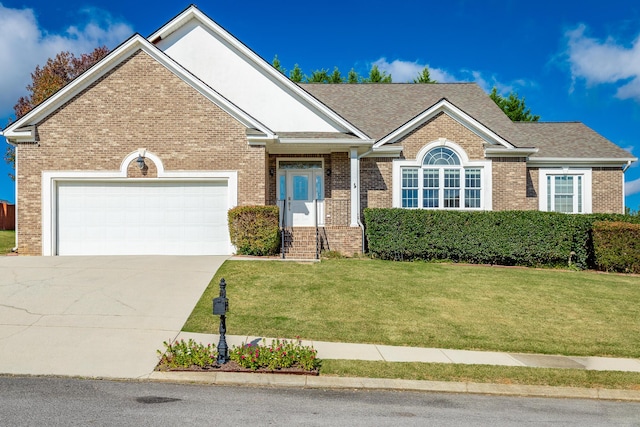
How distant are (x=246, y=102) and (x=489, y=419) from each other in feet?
48.0

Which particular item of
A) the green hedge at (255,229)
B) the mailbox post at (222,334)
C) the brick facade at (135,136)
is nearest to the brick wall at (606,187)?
the green hedge at (255,229)

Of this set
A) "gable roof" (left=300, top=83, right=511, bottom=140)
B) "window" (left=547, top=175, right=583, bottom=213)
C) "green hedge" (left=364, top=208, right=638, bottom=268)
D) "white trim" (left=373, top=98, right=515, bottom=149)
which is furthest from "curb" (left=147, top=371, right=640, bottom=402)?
"window" (left=547, top=175, right=583, bottom=213)

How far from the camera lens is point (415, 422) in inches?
197

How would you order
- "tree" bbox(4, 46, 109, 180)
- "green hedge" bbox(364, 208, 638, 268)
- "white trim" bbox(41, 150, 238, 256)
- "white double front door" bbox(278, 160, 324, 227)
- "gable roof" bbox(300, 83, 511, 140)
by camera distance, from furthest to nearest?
1. "tree" bbox(4, 46, 109, 180)
2. "gable roof" bbox(300, 83, 511, 140)
3. "white double front door" bbox(278, 160, 324, 227)
4. "green hedge" bbox(364, 208, 638, 268)
5. "white trim" bbox(41, 150, 238, 256)

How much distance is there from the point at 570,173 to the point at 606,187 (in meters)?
1.60

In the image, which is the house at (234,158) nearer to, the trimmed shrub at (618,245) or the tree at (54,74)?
the trimmed shrub at (618,245)

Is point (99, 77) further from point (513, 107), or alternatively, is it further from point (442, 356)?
point (513, 107)

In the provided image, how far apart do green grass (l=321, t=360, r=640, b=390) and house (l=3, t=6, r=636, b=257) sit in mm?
8184

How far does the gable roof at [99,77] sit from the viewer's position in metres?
14.0

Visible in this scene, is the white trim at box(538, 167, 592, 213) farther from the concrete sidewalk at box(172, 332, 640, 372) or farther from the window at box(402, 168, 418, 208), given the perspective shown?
the concrete sidewalk at box(172, 332, 640, 372)

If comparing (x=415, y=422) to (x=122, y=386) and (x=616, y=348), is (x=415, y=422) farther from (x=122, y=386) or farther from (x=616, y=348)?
(x=616, y=348)

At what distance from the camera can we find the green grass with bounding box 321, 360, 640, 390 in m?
6.38

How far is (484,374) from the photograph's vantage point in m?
6.54

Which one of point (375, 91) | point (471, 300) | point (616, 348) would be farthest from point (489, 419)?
point (375, 91)
